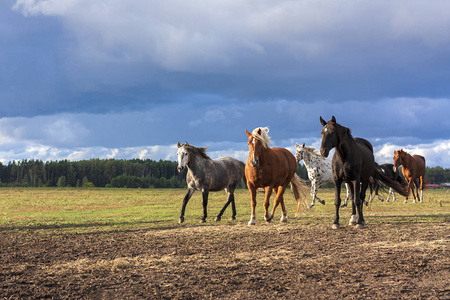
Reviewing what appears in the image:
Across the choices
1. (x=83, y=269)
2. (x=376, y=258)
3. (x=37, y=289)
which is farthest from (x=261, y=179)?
(x=37, y=289)

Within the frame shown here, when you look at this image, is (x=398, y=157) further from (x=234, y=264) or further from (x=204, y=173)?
(x=234, y=264)

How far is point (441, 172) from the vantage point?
421ft

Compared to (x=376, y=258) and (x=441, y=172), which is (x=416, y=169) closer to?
(x=376, y=258)

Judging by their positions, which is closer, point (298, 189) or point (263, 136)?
point (263, 136)

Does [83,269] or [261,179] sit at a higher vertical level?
[261,179]

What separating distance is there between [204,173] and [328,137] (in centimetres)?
481

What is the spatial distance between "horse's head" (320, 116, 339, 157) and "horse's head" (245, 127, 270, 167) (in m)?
1.66

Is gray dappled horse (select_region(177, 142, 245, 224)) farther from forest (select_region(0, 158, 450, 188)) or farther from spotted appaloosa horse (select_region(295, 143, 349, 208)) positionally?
forest (select_region(0, 158, 450, 188))

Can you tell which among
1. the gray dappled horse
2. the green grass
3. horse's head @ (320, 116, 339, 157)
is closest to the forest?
the green grass

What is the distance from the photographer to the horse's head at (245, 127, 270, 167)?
36.2 ft

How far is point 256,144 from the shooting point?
1114cm

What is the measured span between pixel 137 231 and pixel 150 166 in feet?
396

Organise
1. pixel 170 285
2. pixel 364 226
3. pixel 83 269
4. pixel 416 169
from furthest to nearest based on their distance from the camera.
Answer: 1. pixel 416 169
2. pixel 364 226
3. pixel 83 269
4. pixel 170 285

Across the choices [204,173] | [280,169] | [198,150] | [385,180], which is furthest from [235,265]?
[385,180]
